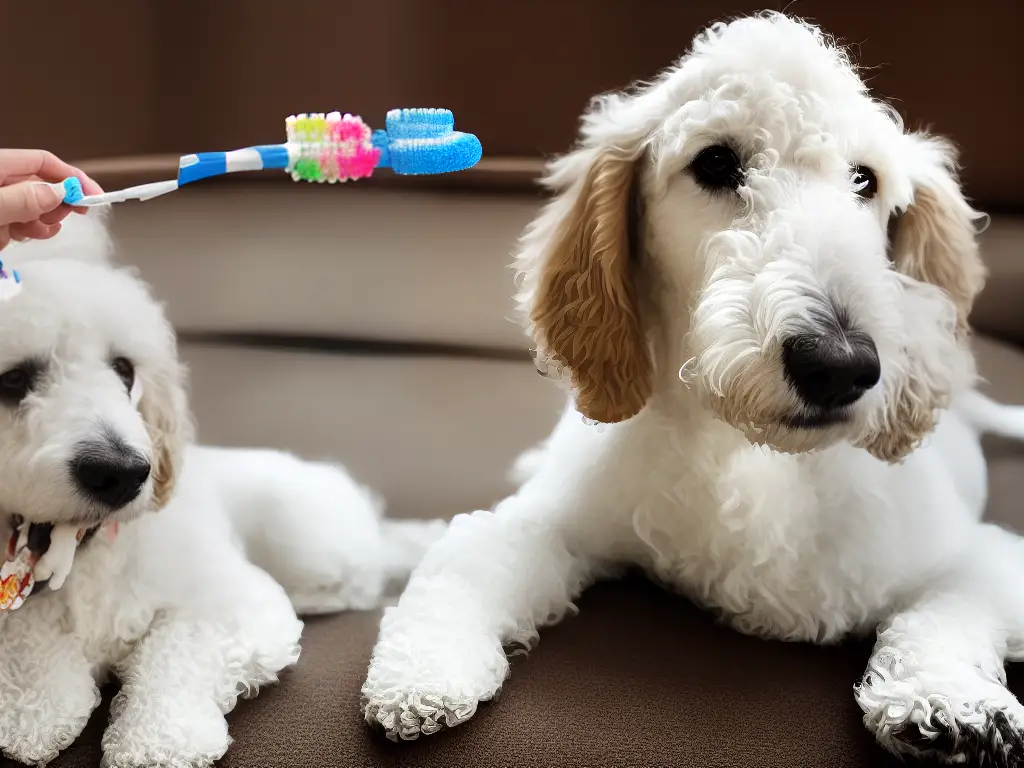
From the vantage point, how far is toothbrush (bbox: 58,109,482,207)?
93 cm

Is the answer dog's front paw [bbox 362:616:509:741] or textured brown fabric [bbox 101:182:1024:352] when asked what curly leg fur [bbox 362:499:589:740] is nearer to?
dog's front paw [bbox 362:616:509:741]

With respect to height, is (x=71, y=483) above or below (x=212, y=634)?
above

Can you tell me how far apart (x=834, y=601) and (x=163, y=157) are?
170cm

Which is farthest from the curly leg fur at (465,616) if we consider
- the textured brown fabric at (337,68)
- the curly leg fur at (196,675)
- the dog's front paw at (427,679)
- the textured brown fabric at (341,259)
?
the textured brown fabric at (337,68)

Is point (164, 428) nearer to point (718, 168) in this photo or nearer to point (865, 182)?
point (718, 168)

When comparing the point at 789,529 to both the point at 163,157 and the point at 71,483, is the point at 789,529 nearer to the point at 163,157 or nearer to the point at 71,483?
the point at 71,483

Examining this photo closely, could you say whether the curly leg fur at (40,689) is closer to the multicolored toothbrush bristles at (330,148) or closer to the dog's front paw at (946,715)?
the multicolored toothbrush bristles at (330,148)

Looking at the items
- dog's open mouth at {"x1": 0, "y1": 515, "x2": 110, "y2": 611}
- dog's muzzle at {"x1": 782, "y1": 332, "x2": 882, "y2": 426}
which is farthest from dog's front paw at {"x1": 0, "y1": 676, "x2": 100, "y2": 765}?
dog's muzzle at {"x1": 782, "y1": 332, "x2": 882, "y2": 426}

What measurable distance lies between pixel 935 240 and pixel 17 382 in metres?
1.11

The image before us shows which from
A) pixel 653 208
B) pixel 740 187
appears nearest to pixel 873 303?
pixel 740 187

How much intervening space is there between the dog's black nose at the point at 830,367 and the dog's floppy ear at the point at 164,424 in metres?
0.73

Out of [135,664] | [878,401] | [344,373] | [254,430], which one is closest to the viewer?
[878,401]

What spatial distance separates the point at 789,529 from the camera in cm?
112

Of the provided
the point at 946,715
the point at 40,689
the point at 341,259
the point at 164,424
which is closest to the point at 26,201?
the point at 164,424
